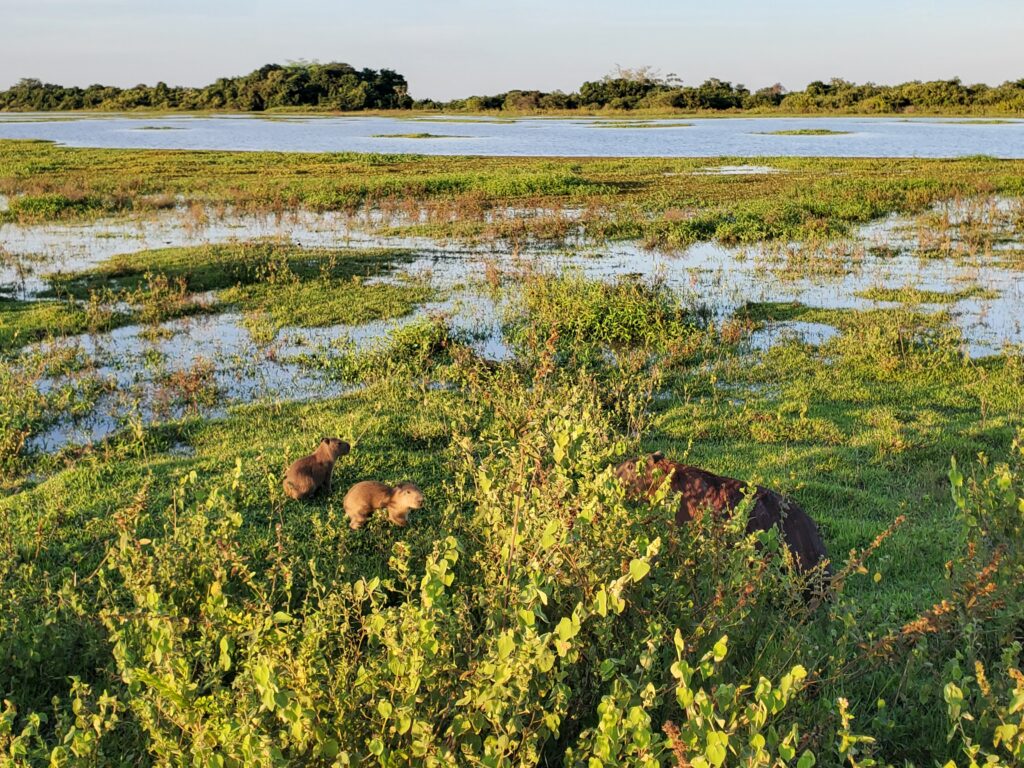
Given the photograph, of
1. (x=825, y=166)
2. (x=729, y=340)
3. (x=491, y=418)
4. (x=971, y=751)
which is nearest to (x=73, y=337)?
(x=491, y=418)

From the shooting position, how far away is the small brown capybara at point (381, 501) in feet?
18.1

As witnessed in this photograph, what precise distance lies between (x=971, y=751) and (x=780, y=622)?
102cm

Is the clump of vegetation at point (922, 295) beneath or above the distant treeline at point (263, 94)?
beneath

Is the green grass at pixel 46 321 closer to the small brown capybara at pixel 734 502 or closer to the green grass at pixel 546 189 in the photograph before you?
the green grass at pixel 546 189

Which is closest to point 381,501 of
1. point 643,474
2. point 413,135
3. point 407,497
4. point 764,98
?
point 407,497

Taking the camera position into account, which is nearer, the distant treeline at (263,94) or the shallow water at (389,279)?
the shallow water at (389,279)

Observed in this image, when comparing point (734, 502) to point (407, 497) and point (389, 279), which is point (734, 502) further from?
point (389, 279)

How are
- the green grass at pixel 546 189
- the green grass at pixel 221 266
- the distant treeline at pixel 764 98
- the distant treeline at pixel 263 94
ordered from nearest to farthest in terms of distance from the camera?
the green grass at pixel 221 266 → the green grass at pixel 546 189 → the distant treeline at pixel 764 98 → the distant treeline at pixel 263 94

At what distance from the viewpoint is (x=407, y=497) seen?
5.49m

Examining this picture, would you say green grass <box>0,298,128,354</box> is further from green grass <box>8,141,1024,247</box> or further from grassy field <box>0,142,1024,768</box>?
green grass <box>8,141,1024,247</box>

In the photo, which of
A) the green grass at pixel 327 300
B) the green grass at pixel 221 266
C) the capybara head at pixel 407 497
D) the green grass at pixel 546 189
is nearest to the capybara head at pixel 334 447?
the capybara head at pixel 407 497

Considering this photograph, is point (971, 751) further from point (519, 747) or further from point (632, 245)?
point (632, 245)

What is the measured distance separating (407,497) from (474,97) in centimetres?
10319

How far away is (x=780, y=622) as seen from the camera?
10.8 feet
